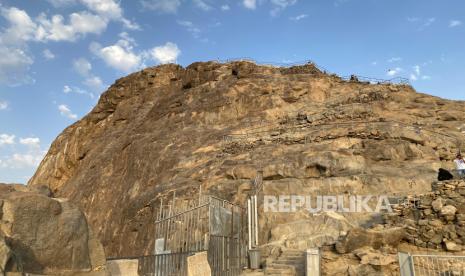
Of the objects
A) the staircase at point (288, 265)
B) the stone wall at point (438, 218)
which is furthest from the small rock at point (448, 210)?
the staircase at point (288, 265)

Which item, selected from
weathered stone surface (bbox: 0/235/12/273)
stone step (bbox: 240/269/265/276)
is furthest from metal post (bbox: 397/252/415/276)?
weathered stone surface (bbox: 0/235/12/273)

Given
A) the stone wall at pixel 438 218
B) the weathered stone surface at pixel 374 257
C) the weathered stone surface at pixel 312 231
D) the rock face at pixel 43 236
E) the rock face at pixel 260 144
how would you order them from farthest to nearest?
the rock face at pixel 260 144
the weathered stone surface at pixel 312 231
the stone wall at pixel 438 218
the weathered stone surface at pixel 374 257
the rock face at pixel 43 236

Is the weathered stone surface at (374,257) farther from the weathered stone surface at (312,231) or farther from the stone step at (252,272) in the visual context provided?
the stone step at (252,272)

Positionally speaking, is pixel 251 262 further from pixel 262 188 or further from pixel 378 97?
pixel 378 97

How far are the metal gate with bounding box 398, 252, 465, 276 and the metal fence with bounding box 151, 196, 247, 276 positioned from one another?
4.82m

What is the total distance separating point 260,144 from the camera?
2342 cm

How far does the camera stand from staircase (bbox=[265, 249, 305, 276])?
11.7m

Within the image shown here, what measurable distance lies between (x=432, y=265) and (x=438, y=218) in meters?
2.42

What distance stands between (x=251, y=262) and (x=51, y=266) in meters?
10.0

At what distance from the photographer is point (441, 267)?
9.64 metres

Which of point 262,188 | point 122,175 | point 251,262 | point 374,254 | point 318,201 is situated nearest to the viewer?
point 374,254

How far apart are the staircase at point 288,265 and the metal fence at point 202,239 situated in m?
1.27

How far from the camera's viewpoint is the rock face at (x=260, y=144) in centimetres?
1789

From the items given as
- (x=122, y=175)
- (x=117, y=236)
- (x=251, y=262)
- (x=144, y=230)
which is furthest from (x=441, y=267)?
(x=122, y=175)
